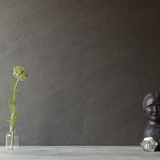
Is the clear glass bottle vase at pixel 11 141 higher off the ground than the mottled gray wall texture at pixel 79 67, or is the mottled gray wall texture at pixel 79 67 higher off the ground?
the mottled gray wall texture at pixel 79 67

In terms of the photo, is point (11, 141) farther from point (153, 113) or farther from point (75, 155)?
point (153, 113)

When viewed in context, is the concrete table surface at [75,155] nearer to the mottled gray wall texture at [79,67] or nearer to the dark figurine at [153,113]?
the dark figurine at [153,113]

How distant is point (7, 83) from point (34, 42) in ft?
1.34

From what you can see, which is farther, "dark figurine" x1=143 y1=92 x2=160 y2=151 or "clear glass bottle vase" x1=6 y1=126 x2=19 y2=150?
"clear glass bottle vase" x1=6 y1=126 x2=19 y2=150

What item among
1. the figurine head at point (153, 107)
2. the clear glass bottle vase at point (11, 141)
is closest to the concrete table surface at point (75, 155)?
the clear glass bottle vase at point (11, 141)

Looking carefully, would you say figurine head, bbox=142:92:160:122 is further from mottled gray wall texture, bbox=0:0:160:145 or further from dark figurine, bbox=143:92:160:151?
mottled gray wall texture, bbox=0:0:160:145

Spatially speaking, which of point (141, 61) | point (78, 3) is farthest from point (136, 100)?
point (78, 3)

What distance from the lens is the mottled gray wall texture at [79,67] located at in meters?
2.11

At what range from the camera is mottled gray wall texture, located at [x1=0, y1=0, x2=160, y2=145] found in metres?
2.11

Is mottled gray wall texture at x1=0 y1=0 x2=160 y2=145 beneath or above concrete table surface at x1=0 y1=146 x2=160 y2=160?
above

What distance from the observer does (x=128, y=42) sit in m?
2.23

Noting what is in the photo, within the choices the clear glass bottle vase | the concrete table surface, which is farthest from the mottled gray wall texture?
the concrete table surface

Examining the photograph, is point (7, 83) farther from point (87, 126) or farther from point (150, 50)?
point (150, 50)

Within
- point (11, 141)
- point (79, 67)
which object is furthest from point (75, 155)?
point (79, 67)
